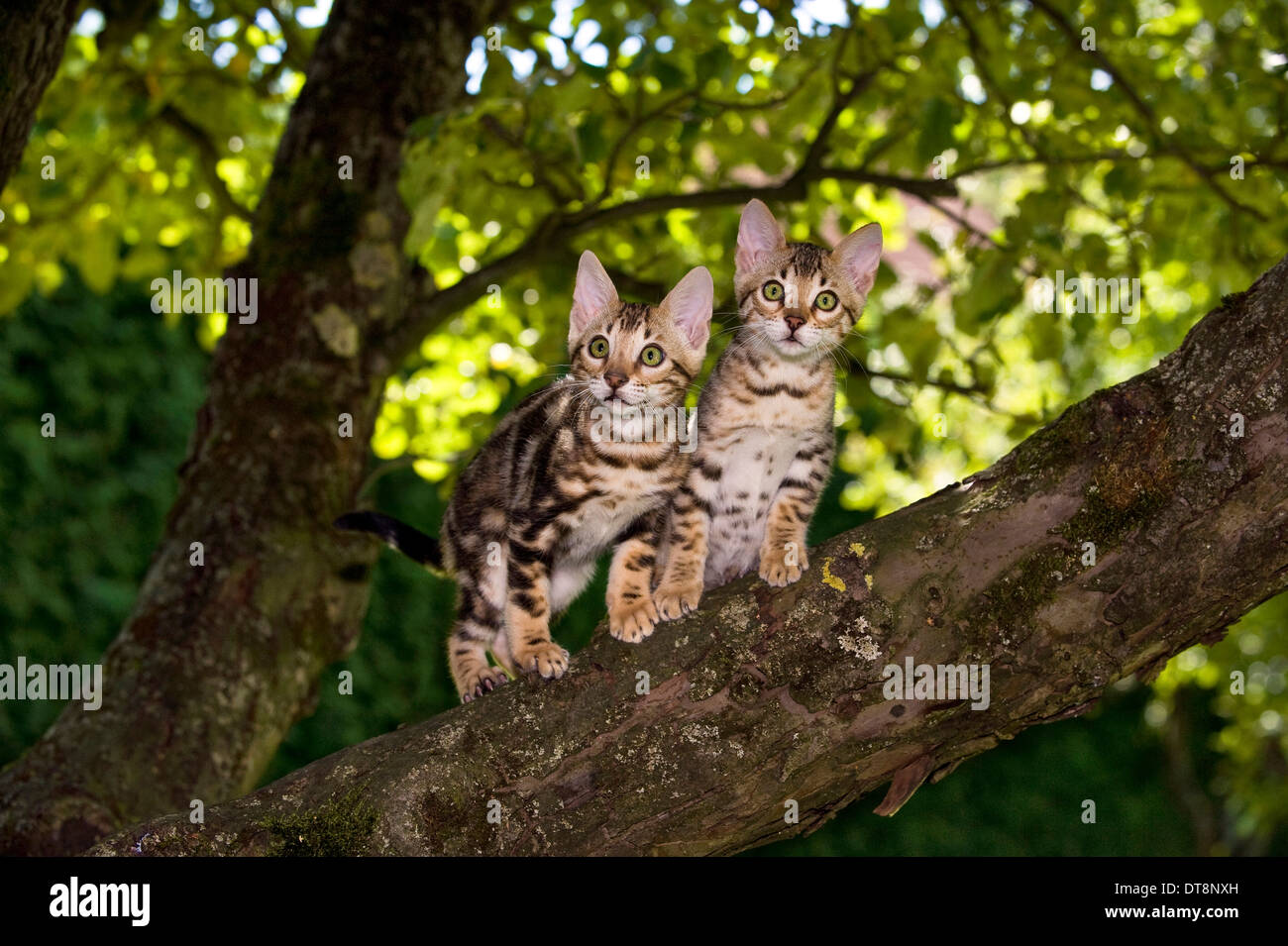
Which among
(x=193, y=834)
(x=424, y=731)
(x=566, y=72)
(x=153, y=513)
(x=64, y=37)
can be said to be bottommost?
(x=193, y=834)

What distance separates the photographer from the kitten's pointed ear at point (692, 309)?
11.1 ft

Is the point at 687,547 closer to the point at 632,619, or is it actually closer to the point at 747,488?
the point at 747,488

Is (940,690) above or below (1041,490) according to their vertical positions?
below

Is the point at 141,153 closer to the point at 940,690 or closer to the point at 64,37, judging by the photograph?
the point at 64,37

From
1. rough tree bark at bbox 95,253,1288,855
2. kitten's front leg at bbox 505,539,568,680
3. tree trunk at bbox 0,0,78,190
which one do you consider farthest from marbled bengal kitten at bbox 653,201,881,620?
tree trunk at bbox 0,0,78,190

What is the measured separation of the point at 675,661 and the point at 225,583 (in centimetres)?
212

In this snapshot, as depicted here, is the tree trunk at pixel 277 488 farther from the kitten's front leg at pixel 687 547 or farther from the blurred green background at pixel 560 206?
the kitten's front leg at pixel 687 547

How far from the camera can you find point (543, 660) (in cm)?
332

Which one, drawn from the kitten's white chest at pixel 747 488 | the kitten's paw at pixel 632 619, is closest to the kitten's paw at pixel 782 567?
the kitten's paw at pixel 632 619

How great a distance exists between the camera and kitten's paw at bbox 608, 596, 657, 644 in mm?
3299

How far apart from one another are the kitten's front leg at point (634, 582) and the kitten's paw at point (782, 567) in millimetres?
363

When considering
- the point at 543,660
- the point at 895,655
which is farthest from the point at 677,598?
the point at 895,655

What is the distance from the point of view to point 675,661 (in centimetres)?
313
